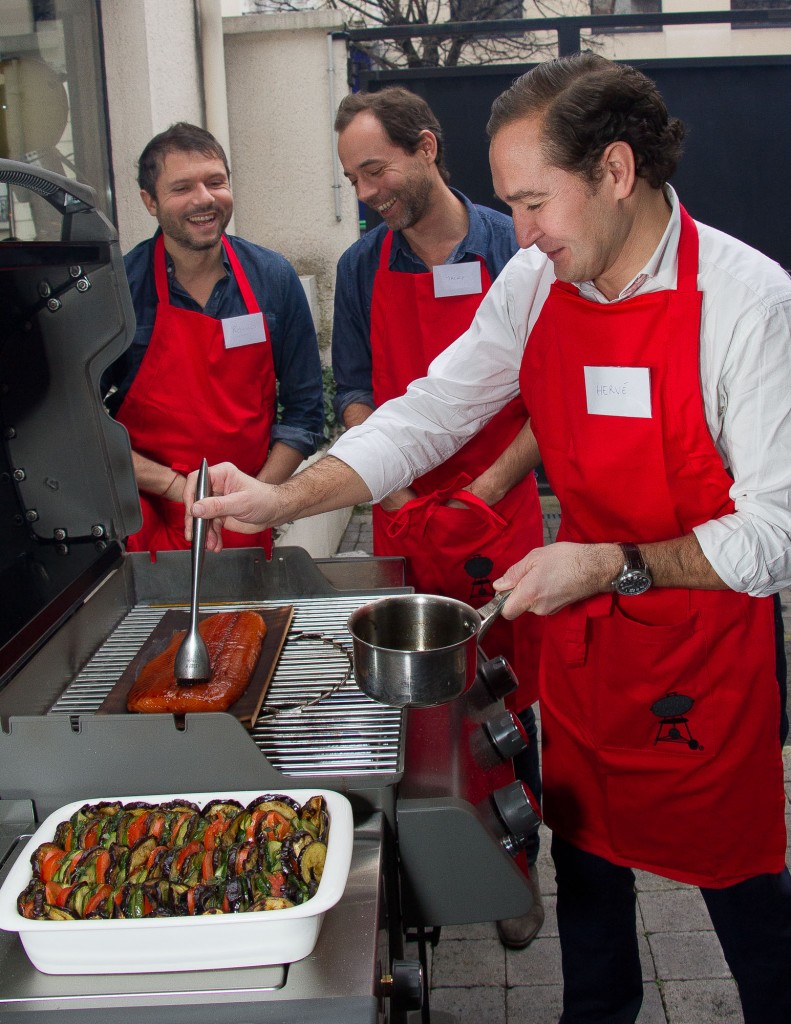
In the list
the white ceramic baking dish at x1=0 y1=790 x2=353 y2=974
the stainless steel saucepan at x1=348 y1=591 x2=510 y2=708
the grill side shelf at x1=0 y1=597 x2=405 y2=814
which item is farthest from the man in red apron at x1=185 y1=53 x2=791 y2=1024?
the white ceramic baking dish at x1=0 y1=790 x2=353 y2=974

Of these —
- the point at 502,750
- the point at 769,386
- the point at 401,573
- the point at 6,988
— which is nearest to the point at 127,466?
the point at 401,573

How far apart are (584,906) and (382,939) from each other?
92 cm

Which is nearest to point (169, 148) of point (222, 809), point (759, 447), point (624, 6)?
point (759, 447)

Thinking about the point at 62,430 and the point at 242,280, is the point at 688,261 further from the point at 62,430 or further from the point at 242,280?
the point at 242,280

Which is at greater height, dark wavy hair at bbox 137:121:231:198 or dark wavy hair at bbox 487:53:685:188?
dark wavy hair at bbox 137:121:231:198

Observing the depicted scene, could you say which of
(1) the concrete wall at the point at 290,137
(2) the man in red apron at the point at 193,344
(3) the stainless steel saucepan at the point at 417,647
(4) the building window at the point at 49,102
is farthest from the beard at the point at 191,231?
(1) the concrete wall at the point at 290,137

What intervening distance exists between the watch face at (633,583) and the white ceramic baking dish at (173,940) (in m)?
0.78

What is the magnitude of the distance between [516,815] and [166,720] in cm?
52

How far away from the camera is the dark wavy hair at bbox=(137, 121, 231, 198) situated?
266 cm

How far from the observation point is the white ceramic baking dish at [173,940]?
3.48 ft

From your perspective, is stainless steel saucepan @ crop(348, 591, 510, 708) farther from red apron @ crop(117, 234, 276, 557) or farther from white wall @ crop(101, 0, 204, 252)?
white wall @ crop(101, 0, 204, 252)

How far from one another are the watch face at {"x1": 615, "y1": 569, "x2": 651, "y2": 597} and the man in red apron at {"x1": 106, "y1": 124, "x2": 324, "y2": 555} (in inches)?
44.9

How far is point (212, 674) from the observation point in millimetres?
1581

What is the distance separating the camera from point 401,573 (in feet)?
6.77
